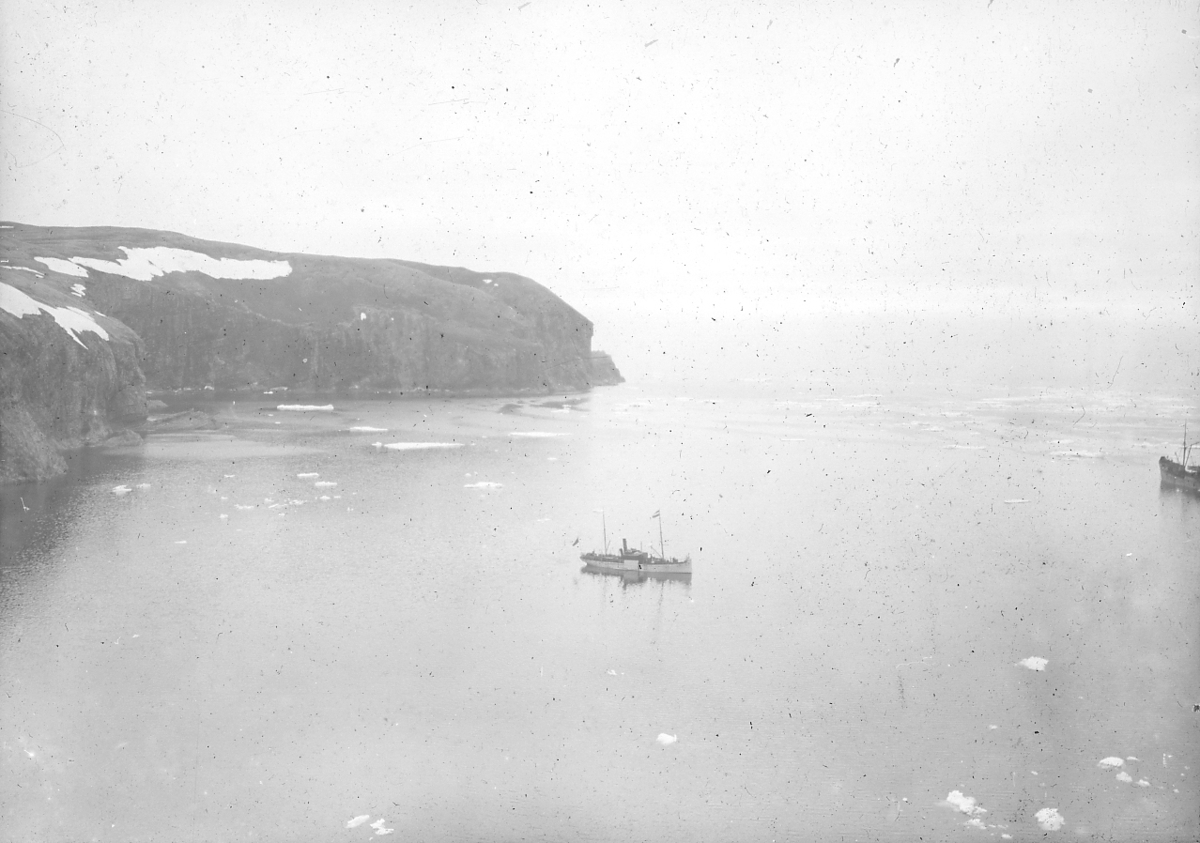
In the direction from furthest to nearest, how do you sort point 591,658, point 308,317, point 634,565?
point 308,317
point 634,565
point 591,658

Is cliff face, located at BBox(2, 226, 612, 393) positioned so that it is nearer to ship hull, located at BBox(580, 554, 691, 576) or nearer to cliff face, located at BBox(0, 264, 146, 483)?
cliff face, located at BBox(0, 264, 146, 483)

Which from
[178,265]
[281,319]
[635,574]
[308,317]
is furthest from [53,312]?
[635,574]

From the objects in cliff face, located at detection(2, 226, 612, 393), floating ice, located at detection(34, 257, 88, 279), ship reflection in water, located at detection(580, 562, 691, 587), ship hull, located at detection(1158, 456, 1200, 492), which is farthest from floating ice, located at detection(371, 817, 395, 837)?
floating ice, located at detection(34, 257, 88, 279)

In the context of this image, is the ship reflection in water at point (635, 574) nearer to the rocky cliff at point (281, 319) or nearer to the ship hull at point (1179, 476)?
the ship hull at point (1179, 476)

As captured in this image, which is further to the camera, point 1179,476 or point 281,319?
point 281,319

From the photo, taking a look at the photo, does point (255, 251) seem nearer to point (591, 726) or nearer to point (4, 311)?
point (4, 311)

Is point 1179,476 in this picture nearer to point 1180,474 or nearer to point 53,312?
point 1180,474
